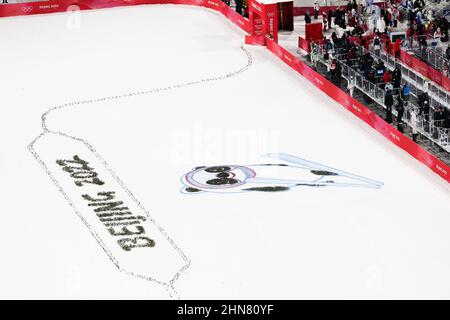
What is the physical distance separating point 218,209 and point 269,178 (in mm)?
2920

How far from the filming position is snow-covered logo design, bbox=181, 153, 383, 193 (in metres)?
41.4

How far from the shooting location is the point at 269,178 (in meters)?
42.1

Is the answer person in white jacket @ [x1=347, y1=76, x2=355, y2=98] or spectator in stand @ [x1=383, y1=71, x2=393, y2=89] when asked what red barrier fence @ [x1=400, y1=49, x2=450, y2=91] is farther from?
person in white jacket @ [x1=347, y1=76, x2=355, y2=98]

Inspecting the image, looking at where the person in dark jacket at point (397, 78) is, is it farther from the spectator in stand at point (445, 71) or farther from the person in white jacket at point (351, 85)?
the spectator in stand at point (445, 71)

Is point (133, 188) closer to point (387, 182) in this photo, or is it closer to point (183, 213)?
point (183, 213)

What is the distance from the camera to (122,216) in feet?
130

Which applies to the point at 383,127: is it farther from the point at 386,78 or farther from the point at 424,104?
the point at 386,78

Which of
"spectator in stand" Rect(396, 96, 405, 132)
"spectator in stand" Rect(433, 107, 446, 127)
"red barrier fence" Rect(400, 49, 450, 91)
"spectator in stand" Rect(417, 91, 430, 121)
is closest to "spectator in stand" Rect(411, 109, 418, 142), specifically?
"spectator in stand" Rect(396, 96, 405, 132)

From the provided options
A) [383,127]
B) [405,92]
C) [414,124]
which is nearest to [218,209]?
[383,127]

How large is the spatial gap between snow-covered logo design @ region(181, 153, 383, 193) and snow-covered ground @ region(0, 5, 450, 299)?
380 mm

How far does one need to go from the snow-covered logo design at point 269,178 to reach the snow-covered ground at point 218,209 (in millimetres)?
380

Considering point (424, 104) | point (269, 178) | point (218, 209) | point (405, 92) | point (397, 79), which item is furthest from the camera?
point (397, 79)

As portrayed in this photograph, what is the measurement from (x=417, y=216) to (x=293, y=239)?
163 inches

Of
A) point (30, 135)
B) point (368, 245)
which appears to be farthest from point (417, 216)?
point (30, 135)
